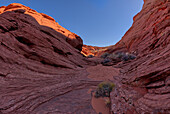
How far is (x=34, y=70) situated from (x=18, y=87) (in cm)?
230

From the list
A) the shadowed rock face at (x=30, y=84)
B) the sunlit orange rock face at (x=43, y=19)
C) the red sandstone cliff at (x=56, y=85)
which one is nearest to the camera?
the red sandstone cliff at (x=56, y=85)

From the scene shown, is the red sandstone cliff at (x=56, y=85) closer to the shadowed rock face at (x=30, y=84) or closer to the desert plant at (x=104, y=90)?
the shadowed rock face at (x=30, y=84)

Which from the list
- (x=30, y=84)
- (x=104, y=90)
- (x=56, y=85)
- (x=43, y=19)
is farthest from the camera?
(x=43, y=19)

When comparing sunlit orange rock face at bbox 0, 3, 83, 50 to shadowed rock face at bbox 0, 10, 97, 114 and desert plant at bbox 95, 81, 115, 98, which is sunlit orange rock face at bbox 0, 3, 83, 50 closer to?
shadowed rock face at bbox 0, 10, 97, 114

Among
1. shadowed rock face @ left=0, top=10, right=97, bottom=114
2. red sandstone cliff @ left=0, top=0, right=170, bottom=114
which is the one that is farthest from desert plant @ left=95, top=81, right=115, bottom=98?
shadowed rock face @ left=0, top=10, right=97, bottom=114

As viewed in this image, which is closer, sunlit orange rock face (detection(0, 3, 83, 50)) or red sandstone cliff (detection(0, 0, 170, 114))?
red sandstone cliff (detection(0, 0, 170, 114))

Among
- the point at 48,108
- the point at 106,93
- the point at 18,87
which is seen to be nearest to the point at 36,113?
the point at 48,108

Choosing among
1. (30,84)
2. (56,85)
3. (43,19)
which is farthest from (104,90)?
(43,19)

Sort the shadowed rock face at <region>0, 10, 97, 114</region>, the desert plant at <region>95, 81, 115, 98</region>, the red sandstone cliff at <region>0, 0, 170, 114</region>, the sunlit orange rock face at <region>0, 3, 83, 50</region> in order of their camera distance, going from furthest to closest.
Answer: the sunlit orange rock face at <region>0, 3, 83, 50</region> → the desert plant at <region>95, 81, 115, 98</region> → the shadowed rock face at <region>0, 10, 97, 114</region> → the red sandstone cliff at <region>0, 0, 170, 114</region>

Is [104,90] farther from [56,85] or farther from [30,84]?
[30,84]

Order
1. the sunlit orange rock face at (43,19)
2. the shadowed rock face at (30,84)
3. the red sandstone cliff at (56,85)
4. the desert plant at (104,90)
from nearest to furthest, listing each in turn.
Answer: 1. the red sandstone cliff at (56,85)
2. the shadowed rock face at (30,84)
3. the desert plant at (104,90)
4. the sunlit orange rock face at (43,19)

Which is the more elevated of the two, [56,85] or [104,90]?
[56,85]

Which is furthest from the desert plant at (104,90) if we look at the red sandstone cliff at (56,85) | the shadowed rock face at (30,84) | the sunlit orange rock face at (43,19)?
the sunlit orange rock face at (43,19)

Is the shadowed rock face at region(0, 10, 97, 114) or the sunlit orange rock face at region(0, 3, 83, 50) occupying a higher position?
the sunlit orange rock face at region(0, 3, 83, 50)
